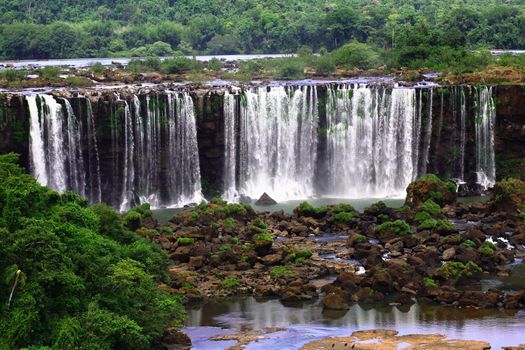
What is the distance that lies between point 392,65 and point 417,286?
138 feet

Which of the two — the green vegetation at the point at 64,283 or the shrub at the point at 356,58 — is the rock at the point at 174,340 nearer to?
the green vegetation at the point at 64,283

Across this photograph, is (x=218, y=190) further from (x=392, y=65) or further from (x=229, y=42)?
(x=229, y=42)

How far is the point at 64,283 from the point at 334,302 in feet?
40.3

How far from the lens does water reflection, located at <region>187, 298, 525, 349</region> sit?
3969 cm

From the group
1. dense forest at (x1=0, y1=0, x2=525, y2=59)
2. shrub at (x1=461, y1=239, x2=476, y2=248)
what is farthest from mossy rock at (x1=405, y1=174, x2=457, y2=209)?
dense forest at (x1=0, y1=0, x2=525, y2=59)

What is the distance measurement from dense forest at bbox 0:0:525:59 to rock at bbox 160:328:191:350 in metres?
52.7

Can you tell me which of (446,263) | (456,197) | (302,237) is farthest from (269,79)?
(446,263)

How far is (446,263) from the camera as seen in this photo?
47.4m

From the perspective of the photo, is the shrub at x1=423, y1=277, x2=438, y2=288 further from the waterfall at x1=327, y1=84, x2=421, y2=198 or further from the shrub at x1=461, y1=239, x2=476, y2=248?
the waterfall at x1=327, y1=84, x2=421, y2=198

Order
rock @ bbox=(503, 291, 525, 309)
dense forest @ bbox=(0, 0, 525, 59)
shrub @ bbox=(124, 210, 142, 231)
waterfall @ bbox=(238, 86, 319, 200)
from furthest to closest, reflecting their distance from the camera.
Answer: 1. dense forest @ bbox=(0, 0, 525, 59)
2. waterfall @ bbox=(238, 86, 319, 200)
3. shrub @ bbox=(124, 210, 142, 231)
4. rock @ bbox=(503, 291, 525, 309)

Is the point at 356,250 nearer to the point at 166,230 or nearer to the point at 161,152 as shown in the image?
the point at 166,230

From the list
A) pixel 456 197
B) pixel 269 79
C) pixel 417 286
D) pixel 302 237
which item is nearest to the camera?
pixel 417 286

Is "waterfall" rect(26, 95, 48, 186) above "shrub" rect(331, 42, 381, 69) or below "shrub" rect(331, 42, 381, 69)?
below

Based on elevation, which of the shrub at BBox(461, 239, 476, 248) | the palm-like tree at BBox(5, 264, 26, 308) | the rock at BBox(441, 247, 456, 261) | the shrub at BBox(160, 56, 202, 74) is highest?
the shrub at BBox(160, 56, 202, 74)
